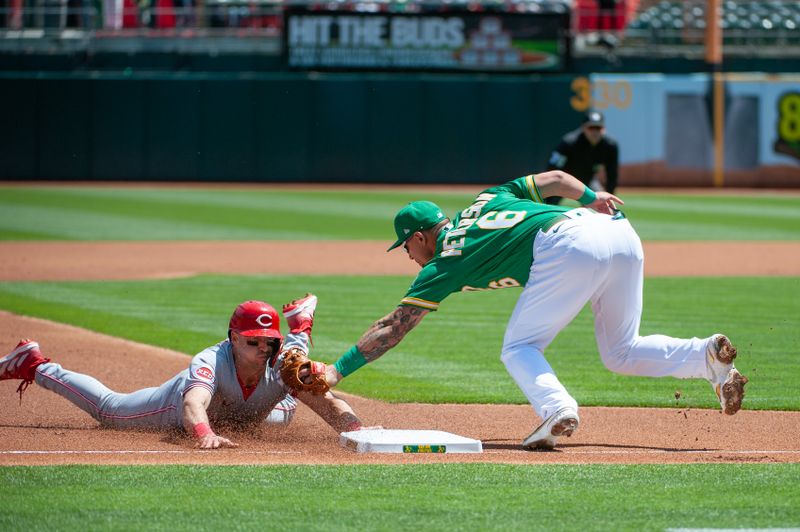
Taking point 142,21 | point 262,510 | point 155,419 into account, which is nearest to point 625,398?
point 155,419

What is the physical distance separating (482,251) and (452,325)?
201 inches

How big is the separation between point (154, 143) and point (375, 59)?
515cm

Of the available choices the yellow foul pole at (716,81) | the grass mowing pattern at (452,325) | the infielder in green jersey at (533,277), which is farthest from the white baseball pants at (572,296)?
the yellow foul pole at (716,81)

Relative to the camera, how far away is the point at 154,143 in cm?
2520

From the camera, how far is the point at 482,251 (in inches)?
208

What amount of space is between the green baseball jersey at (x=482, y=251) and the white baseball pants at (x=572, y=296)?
3.1 inches

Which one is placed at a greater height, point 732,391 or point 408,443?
point 732,391

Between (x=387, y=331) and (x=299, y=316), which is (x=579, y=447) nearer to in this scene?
(x=387, y=331)

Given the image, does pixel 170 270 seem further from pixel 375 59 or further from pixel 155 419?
pixel 375 59

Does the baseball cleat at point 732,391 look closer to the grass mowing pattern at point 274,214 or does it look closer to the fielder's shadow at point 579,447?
the fielder's shadow at point 579,447

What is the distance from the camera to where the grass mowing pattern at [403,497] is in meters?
4.12

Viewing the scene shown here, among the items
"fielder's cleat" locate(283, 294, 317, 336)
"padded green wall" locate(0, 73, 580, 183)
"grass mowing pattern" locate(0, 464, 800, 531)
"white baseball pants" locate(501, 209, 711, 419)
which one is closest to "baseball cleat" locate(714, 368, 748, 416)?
"white baseball pants" locate(501, 209, 711, 419)

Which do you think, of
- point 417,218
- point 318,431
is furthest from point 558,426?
point 318,431

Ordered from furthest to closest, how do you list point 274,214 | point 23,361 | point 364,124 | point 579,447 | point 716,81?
point 364,124, point 716,81, point 274,214, point 23,361, point 579,447
